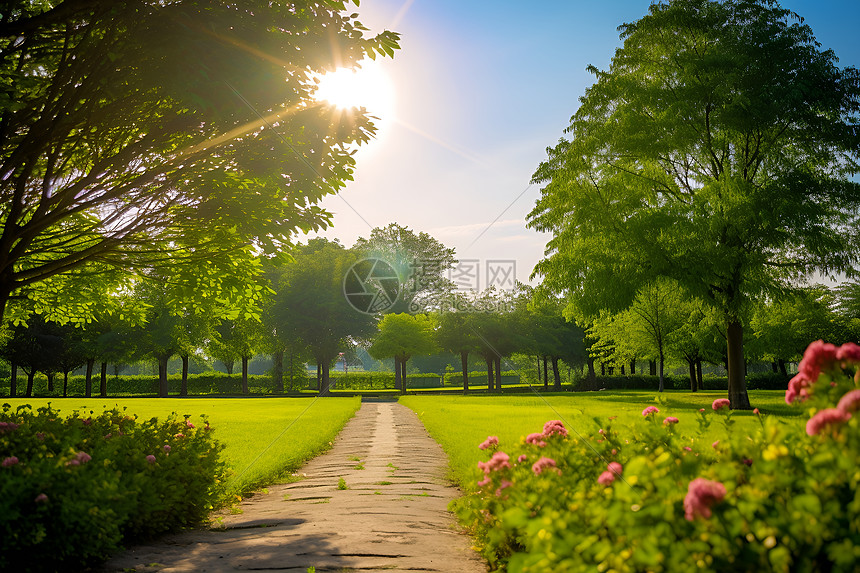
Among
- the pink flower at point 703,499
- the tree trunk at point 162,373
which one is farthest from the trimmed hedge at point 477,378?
the pink flower at point 703,499

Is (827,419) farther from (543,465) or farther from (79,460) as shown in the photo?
(79,460)

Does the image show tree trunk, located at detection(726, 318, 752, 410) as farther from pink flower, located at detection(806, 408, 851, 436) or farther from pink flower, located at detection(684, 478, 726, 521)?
pink flower, located at detection(684, 478, 726, 521)

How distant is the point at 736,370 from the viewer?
19.4m

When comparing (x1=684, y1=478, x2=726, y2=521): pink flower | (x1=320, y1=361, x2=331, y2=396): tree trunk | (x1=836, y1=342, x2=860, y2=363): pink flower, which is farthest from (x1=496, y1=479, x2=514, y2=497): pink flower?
(x1=320, y1=361, x2=331, y2=396): tree trunk

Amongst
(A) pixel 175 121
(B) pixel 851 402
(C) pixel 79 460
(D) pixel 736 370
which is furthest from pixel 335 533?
(D) pixel 736 370

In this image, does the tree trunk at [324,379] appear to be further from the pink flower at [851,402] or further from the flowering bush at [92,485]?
the pink flower at [851,402]

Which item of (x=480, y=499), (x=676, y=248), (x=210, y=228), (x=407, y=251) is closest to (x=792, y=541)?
(x=480, y=499)

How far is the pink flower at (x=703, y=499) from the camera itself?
199 centimetres

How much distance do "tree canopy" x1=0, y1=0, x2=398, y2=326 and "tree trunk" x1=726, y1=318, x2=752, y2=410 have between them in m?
17.8

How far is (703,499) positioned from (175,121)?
7.36 m

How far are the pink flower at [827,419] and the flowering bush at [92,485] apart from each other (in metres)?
4.61

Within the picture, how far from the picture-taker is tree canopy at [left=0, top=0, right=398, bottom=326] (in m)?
5.61

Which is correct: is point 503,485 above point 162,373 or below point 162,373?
above

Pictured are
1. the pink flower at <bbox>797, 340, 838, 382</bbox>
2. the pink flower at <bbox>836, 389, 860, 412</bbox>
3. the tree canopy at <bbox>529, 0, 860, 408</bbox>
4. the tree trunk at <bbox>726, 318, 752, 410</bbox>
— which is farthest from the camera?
the tree trunk at <bbox>726, 318, 752, 410</bbox>
